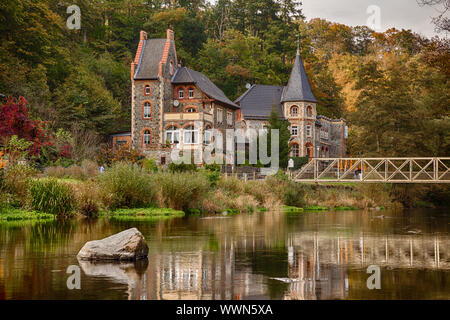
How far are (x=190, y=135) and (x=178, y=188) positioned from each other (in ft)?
109

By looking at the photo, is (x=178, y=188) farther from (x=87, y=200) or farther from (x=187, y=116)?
(x=187, y=116)

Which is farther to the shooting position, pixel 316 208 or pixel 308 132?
pixel 308 132

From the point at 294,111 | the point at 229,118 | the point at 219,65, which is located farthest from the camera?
the point at 219,65

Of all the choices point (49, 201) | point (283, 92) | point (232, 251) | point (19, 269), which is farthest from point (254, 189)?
point (283, 92)

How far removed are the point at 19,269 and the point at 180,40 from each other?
76.4m

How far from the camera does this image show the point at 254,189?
3788 centimetres

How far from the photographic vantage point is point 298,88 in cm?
7412

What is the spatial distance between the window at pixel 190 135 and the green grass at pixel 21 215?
126ft

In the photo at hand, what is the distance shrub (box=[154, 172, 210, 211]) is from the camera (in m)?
28.4

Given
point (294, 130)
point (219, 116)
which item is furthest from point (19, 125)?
point (294, 130)

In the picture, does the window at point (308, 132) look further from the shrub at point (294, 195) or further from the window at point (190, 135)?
the shrub at point (294, 195)

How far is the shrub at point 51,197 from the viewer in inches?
915

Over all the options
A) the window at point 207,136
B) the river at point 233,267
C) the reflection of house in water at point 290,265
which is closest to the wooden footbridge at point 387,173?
the window at point 207,136
